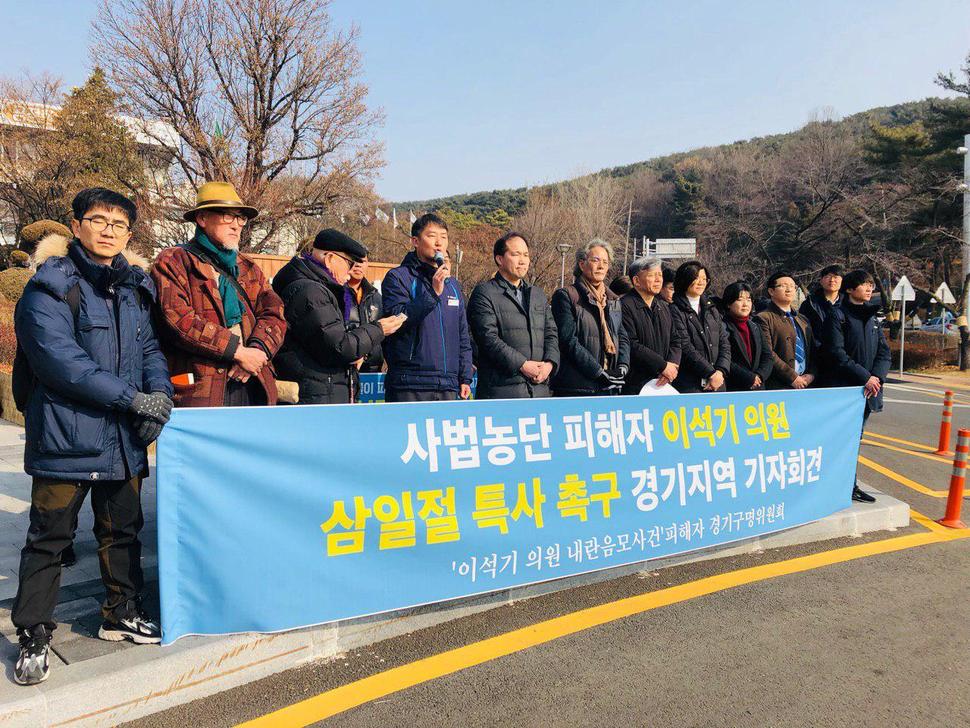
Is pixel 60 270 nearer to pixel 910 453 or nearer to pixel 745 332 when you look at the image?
pixel 745 332

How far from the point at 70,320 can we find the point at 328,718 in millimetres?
Result: 1889

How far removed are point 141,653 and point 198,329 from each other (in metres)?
1.45

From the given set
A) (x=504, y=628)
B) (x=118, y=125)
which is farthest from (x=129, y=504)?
(x=118, y=125)

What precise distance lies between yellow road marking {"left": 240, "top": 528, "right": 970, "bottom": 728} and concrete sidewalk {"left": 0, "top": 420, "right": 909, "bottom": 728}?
0.98 feet

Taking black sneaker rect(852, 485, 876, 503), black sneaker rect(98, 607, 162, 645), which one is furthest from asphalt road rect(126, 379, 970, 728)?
black sneaker rect(852, 485, 876, 503)

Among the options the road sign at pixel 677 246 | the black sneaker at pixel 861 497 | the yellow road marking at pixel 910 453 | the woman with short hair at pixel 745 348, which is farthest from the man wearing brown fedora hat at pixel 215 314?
the road sign at pixel 677 246

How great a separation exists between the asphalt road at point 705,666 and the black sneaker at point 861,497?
1368mm

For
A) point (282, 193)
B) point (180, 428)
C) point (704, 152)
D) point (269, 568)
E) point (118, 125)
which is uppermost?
point (704, 152)

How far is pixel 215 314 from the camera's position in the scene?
3.50 metres

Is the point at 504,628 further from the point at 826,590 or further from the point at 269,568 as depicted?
the point at 826,590

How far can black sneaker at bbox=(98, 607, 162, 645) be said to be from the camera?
2895mm

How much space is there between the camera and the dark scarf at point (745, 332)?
6.23 m

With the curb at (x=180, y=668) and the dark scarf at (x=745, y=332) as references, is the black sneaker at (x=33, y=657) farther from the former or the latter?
the dark scarf at (x=745, y=332)

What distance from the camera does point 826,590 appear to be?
398cm
